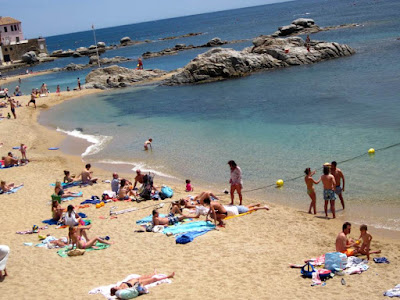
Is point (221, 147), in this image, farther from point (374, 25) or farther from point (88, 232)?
point (374, 25)

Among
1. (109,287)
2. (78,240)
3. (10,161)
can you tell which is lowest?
(109,287)

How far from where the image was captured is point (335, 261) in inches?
390

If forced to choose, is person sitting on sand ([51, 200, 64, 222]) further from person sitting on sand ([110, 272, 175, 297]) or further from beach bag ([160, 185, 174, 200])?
person sitting on sand ([110, 272, 175, 297])

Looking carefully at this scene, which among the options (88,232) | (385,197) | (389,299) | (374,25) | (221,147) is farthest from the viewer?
(374,25)

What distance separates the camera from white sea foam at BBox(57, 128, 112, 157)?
24641 mm

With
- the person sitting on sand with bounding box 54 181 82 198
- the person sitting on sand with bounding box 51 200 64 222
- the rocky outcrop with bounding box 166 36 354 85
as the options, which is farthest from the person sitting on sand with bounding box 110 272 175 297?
the rocky outcrop with bounding box 166 36 354 85

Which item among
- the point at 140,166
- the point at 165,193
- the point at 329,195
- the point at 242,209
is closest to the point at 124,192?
the point at 165,193

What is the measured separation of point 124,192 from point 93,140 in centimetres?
1193

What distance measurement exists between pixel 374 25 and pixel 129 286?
68462mm

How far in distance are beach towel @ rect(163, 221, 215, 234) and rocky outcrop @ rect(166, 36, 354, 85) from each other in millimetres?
32239

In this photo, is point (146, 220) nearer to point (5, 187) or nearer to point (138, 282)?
point (138, 282)

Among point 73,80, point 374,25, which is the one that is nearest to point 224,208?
point 73,80

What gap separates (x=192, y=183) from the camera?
18.0 metres

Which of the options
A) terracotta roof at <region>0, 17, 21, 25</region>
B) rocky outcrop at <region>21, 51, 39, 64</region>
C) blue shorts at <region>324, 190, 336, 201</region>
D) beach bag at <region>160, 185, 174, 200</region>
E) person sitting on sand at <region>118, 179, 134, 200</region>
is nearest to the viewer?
blue shorts at <region>324, 190, 336, 201</region>
